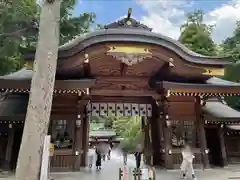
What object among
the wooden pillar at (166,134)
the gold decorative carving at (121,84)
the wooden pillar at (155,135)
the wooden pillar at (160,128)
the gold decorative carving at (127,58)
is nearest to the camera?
the gold decorative carving at (127,58)

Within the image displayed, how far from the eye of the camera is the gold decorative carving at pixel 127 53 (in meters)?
8.04

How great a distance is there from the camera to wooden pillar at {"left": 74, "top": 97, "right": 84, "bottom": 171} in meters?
8.74

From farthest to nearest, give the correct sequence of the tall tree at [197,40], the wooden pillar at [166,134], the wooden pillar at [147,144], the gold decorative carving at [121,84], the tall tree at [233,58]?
1. the tall tree at [197,40]
2. the tall tree at [233,58]
3. the wooden pillar at [147,144]
4. the gold decorative carving at [121,84]
5. the wooden pillar at [166,134]

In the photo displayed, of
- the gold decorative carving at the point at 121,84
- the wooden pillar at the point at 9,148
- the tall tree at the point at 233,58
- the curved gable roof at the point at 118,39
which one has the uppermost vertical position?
the tall tree at the point at 233,58

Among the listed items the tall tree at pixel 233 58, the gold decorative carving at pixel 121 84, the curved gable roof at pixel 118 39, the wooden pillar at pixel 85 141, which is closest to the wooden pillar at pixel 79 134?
the wooden pillar at pixel 85 141

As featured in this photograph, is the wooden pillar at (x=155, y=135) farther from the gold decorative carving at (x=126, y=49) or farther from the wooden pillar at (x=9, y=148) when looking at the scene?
the wooden pillar at (x=9, y=148)

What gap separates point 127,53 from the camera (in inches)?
317

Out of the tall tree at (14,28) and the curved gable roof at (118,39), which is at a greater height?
the tall tree at (14,28)

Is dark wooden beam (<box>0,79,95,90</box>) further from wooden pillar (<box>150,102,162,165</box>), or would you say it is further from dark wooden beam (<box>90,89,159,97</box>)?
wooden pillar (<box>150,102,162,165</box>)

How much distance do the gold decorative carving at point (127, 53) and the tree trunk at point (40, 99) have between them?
2701 millimetres

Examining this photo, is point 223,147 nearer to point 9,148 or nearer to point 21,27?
point 9,148

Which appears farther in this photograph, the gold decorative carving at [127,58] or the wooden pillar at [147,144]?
the wooden pillar at [147,144]

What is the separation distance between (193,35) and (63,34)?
A: 866 cm

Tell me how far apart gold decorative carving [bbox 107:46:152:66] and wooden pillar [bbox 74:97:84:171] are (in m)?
2.40
